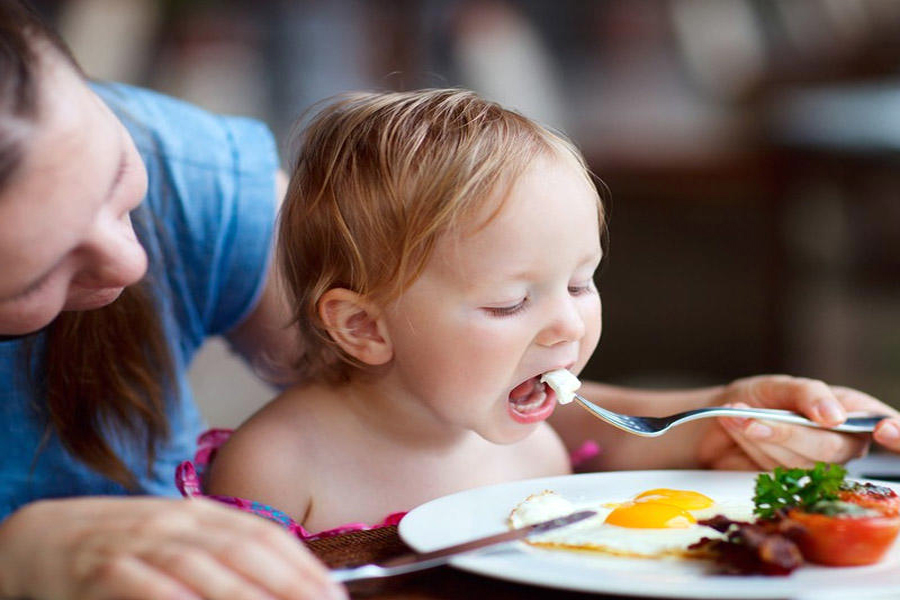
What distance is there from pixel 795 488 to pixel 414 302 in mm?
420

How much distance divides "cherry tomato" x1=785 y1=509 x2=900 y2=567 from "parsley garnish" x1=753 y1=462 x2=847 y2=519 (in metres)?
0.05

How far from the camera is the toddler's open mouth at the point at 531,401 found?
1.12 meters

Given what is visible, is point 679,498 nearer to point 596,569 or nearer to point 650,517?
point 650,517

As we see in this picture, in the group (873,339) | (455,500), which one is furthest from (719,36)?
(455,500)

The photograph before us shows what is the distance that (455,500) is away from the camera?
1.01 metres

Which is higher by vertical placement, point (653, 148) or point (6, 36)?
point (6, 36)

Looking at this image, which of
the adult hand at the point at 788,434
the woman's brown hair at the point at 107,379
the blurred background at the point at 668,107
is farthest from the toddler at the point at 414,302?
the blurred background at the point at 668,107

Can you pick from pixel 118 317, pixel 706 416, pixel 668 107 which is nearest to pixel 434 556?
pixel 706 416

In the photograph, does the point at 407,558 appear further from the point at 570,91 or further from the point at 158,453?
the point at 570,91

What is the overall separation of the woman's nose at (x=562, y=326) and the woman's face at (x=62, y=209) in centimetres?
41

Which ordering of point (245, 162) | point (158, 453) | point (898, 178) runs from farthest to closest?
point (898, 178), point (245, 162), point (158, 453)

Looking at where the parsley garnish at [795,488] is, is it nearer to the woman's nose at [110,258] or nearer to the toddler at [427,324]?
the toddler at [427,324]

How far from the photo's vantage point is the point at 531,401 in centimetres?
116

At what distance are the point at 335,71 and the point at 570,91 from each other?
4.09 feet
